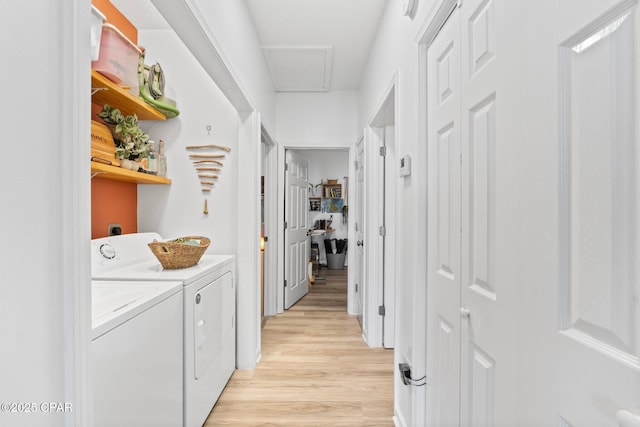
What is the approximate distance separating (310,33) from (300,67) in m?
0.56

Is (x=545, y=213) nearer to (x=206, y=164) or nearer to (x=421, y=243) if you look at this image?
(x=421, y=243)

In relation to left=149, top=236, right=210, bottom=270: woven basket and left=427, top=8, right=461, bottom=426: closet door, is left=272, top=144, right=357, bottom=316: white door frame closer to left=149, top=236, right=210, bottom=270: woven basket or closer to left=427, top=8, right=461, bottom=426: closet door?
left=149, top=236, right=210, bottom=270: woven basket

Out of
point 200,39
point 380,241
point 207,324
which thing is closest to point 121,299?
point 207,324

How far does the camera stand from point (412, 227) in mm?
1606

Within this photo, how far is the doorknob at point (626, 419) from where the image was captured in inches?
18.8

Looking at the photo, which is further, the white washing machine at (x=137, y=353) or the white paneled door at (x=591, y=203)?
the white washing machine at (x=137, y=353)

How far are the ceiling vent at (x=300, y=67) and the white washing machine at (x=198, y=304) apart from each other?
1901mm

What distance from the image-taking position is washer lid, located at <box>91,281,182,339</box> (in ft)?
3.39

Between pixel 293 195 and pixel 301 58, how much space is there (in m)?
1.61

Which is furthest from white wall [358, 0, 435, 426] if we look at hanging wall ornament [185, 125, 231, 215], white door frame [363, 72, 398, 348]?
hanging wall ornament [185, 125, 231, 215]

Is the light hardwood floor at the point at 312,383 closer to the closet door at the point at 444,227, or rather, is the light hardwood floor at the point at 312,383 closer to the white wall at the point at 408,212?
the white wall at the point at 408,212

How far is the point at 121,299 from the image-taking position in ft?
4.17

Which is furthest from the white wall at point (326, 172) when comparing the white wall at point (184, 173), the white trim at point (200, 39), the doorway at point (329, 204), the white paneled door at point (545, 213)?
the white paneled door at point (545, 213)

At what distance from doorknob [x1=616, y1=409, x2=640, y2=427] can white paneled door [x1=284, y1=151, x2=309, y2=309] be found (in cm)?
341
